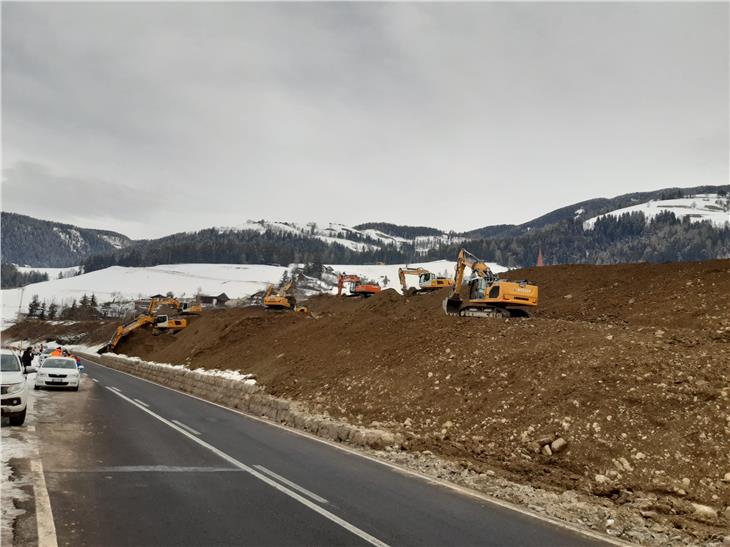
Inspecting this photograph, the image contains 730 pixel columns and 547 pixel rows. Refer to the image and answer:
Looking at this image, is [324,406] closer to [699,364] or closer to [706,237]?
[699,364]

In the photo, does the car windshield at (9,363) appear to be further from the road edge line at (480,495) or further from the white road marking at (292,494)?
the road edge line at (480,495)

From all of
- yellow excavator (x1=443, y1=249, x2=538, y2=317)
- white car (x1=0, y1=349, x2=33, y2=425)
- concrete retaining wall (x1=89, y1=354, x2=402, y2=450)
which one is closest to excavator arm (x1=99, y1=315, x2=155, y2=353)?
concrete retaining wall (x1=89, y1=354, x2=402, y2=450)

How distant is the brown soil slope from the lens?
9.88m

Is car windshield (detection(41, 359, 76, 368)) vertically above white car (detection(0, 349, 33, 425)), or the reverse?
white car (detection(0, 349, 33, 425))

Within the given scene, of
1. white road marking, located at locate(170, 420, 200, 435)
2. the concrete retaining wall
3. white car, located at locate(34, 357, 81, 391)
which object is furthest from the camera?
white car, located at locate(34, 357, 81, 391)

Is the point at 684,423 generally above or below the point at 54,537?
above

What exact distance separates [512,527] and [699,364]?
7371 millimetres

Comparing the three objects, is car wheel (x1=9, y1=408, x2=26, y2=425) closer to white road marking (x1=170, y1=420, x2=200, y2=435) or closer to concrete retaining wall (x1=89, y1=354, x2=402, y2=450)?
white road marking (x1=170, y1=420, x2=200, y2=435)

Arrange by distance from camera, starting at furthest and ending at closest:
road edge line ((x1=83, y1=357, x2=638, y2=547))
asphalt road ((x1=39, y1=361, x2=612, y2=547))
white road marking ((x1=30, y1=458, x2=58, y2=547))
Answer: road edge line ((x1=83, y1=357, x2=638, y2=547))
asphalt road ((x1=39, y1=361, x2=612, y2=547))
white road marking ((x1=30, y1=458, x2=58, y2=547))

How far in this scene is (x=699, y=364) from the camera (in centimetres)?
1220

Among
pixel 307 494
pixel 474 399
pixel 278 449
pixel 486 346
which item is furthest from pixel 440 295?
pixel 307 494

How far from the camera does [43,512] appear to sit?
6770 millimetres

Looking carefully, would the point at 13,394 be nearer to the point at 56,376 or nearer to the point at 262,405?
the point at 262,405

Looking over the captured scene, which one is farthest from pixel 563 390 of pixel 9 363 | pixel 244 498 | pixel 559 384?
pixel 9 363
